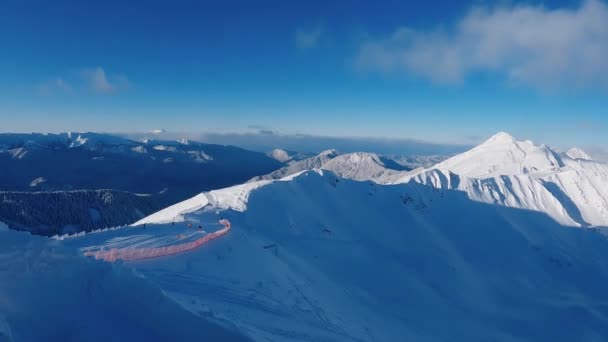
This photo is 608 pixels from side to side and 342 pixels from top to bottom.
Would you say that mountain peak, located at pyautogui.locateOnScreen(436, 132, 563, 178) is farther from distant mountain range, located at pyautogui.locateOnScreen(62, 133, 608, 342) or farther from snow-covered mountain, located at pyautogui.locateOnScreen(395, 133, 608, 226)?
distant mountain range, located at pyautogui.locateOnScreen(62, 133, 608, 342)

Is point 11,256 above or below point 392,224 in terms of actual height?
above

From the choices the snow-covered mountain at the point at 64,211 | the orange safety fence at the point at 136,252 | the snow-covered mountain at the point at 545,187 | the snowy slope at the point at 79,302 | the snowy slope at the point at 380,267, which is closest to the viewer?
the snowy slope at the point at 79,302

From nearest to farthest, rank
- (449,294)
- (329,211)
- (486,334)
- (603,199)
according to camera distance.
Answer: (486,334) → (449,294) → (329,211) → (603,199)

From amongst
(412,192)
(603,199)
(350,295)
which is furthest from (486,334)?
(603,199)

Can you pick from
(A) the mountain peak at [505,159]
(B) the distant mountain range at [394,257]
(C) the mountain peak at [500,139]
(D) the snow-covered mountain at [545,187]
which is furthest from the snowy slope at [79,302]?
(C) the mountain peak at [500,139]

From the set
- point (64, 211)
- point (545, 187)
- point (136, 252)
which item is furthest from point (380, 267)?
point (64, 211)

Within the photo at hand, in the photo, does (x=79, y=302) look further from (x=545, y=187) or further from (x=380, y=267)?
(x=545, y=187)

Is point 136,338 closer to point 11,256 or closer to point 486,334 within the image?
point 11,256

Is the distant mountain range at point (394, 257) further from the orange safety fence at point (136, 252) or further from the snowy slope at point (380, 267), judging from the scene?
the orange safety fence at point (136, 252)
